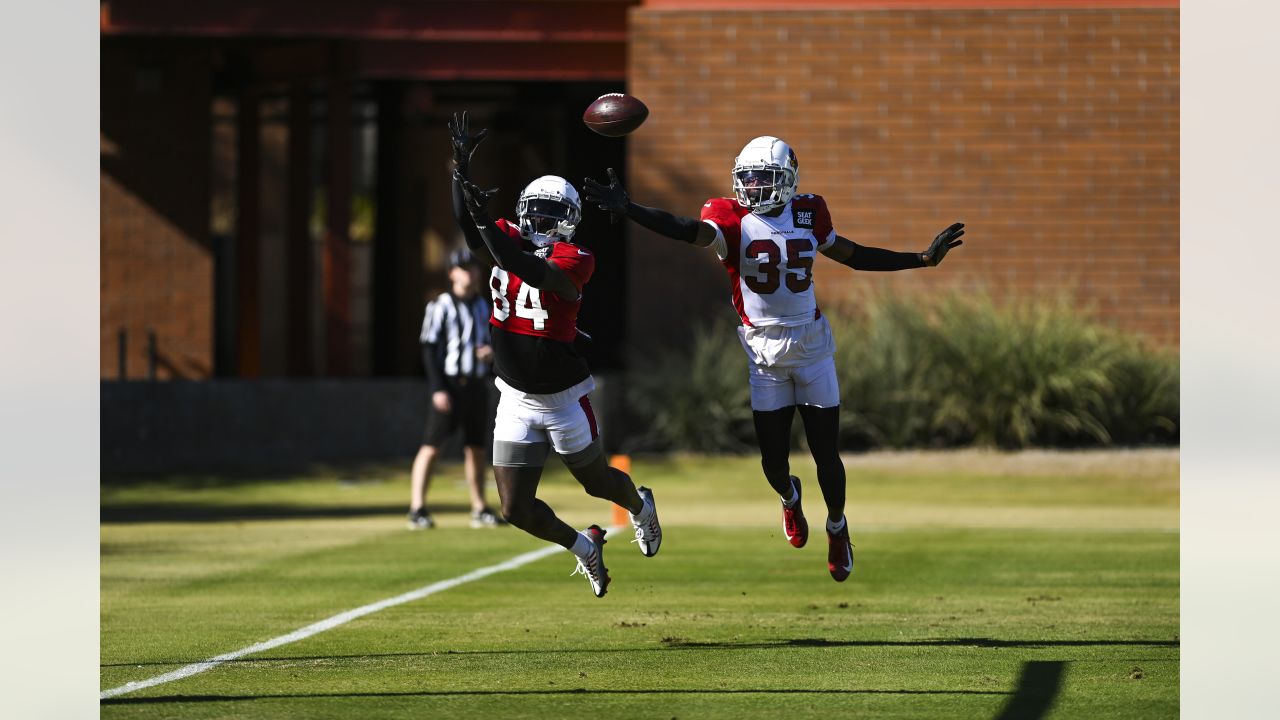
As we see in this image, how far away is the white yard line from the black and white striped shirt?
1.74 metres

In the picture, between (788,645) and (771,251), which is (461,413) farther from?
(771,251)

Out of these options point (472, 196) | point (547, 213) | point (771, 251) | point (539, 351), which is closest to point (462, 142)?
point (472, 196)

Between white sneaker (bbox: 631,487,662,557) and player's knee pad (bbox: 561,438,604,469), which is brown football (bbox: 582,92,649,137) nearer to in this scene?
player's knee pad (bbox: 561,438,604,469)

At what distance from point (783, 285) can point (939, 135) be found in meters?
15.3

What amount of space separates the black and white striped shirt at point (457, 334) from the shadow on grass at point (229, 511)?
2688 millimetres

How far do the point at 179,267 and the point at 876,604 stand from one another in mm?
18553

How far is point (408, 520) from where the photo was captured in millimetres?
16016

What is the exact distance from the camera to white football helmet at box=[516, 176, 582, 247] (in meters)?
8.34

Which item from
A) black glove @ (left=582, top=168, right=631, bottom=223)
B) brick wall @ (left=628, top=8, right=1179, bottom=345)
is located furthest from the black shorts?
brick wall @ (left=628, top=8, right=1179, bottom=345)

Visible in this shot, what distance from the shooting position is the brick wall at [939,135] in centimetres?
2325

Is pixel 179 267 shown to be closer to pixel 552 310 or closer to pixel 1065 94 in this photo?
pixel 1065 94

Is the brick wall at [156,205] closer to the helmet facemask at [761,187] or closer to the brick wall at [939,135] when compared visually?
the brick wall at [939,135]

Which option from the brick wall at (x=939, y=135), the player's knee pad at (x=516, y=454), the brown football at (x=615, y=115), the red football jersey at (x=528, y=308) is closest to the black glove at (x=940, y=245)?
the brown football at (x=615, y=115)

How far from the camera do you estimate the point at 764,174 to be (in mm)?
8617
